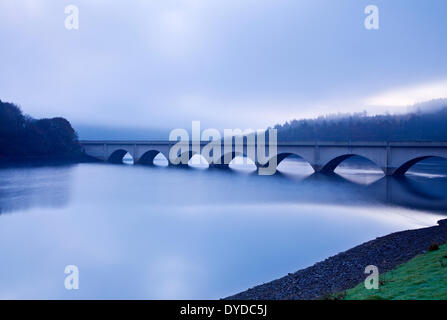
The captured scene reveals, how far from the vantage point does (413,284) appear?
5.63 metres

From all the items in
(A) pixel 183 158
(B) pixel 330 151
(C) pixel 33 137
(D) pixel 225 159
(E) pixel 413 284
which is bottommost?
(A) pixel 183 158

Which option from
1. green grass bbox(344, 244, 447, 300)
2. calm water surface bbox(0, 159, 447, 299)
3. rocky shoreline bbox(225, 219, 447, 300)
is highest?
green grass bbox(344, 244, 447, 300)

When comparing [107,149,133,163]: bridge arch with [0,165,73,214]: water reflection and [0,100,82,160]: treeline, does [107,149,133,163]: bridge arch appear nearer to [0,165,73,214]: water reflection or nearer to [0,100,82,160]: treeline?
[0,100,82,160]: treeline

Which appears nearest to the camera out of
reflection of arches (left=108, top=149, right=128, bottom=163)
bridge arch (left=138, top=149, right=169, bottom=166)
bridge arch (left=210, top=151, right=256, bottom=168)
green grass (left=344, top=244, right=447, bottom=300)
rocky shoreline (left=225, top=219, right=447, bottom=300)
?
green grass (left=344, top=244, right=447, bottom=300)

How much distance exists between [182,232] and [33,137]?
1992 inches

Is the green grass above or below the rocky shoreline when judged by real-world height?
above

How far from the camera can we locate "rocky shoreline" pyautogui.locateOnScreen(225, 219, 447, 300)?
23.7ft

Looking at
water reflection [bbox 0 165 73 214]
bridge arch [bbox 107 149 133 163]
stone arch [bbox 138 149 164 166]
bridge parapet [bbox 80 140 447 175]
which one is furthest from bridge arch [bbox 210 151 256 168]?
water reflection [bbox 0 165 73 214]

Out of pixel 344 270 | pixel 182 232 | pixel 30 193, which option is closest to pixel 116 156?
pixel 30 193

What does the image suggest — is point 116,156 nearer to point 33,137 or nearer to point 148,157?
point 148,157

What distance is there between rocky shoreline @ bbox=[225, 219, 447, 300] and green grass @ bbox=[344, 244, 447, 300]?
810 millimetres

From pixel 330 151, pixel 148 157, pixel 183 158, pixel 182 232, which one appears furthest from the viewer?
pixel 148 157

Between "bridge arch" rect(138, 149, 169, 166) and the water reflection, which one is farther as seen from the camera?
"bridge arch" rect(138, 149, 169, 166)

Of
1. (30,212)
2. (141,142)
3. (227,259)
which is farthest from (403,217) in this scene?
(141,142)
